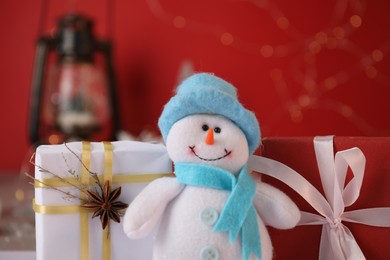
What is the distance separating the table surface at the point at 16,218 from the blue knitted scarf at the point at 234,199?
0.34 m

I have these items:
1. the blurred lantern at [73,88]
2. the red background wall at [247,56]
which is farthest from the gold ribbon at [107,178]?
the red background wall at [247,56]

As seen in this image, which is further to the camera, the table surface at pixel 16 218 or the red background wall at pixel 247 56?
the red background wall at pixel 247 56

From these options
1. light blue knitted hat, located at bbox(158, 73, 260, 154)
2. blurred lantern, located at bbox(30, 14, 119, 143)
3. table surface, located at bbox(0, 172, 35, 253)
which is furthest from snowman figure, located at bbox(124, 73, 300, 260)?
blurred lantern, located at bbox(30, 14, 119, 143)

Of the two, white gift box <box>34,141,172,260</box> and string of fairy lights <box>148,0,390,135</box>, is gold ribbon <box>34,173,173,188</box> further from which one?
string of fairy lights <box>148,0,390,135</box>

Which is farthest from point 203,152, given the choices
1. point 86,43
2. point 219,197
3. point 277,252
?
point 86,43

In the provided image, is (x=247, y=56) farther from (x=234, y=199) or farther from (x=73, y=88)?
(x=234, y=199)

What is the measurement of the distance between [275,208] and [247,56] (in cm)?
103

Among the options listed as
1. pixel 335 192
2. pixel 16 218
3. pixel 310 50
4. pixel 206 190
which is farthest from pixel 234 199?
pixel 310 50

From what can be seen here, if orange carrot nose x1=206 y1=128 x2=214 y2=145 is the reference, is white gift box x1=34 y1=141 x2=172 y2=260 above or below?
below

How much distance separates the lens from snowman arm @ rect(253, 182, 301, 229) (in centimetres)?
56

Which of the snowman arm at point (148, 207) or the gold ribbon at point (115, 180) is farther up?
the gold ribbon at point (115, 180)

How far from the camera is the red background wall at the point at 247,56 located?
1498mm

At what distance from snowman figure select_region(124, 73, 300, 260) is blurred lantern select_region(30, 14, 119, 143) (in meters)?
0.83

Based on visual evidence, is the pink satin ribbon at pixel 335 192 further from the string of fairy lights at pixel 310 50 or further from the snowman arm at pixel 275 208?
the string of fairy lights at pixel 310 50
